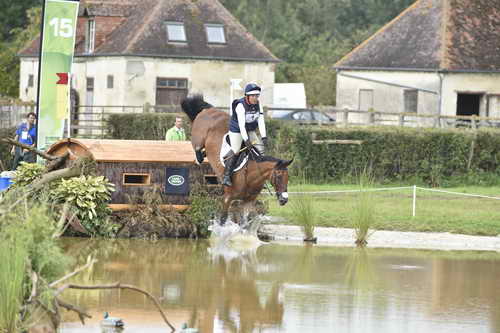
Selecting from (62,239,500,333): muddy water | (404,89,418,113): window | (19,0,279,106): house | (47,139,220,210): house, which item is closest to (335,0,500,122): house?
(404,89,418,113): window

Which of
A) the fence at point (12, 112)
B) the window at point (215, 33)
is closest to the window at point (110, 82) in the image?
the window at point (215, 33)

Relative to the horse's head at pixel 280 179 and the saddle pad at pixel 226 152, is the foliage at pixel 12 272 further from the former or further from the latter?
the saddle pad at pixel 226 152

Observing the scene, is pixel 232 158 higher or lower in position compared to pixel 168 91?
lower

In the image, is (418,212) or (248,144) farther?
(418,212)

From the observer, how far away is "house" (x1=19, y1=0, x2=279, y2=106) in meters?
52.2

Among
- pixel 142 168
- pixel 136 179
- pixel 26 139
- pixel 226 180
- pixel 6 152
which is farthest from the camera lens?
pixel 6 152

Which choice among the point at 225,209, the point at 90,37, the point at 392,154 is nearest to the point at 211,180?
the point at 225,209

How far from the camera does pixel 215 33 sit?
5397cm

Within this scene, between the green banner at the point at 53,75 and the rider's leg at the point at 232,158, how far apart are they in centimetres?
638

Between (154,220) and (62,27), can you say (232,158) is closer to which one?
(154,220)

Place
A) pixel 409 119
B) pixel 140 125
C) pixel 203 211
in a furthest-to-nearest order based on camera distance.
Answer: pixel 409 119, pixel 140 125, pixel 203 211

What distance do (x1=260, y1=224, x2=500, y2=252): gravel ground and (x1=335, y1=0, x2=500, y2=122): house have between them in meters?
27.2

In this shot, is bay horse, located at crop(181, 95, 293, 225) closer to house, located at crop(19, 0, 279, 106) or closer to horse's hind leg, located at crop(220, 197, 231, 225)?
horse's hind leg, located at crop(220, 197, 231, 225)

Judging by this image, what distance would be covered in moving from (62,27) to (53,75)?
1143mm
